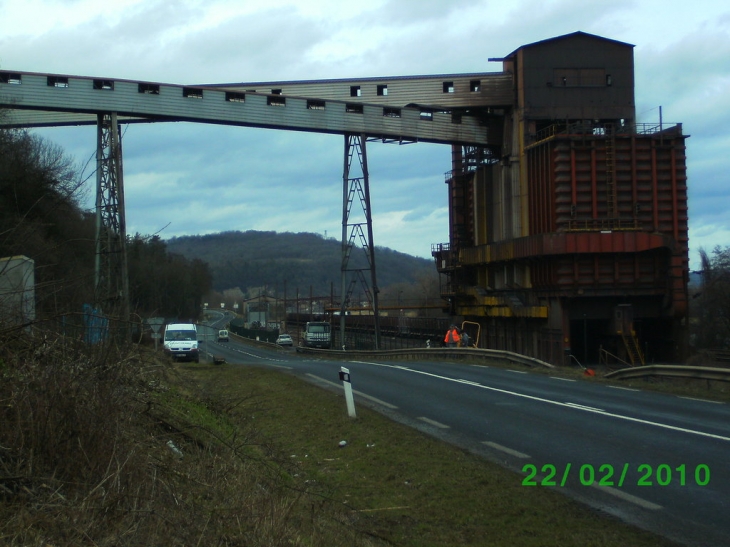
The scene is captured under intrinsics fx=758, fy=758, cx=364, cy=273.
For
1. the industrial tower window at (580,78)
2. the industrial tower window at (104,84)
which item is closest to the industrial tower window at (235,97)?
the industrial tower window at (104,84)

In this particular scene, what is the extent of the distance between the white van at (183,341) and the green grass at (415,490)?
2621 cm

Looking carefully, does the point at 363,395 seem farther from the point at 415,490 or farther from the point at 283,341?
the point at 283,341

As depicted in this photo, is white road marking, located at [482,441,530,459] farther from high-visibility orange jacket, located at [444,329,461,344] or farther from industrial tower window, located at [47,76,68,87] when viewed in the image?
industrial tower window, located at [47,76,68,87]

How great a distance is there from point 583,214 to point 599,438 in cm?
2774

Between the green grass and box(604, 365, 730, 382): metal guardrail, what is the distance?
7183 mm

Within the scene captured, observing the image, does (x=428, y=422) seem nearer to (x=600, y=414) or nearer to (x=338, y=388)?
(x=600, y=414)

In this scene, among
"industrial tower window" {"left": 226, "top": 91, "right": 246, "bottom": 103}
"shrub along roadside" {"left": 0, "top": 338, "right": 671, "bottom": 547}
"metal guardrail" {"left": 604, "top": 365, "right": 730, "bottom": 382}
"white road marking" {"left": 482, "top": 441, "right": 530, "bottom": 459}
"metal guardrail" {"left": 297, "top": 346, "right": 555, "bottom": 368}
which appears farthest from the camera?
"industrial tower window" {"left": 226, "top": 91, "right": 246, "bottom": 103}

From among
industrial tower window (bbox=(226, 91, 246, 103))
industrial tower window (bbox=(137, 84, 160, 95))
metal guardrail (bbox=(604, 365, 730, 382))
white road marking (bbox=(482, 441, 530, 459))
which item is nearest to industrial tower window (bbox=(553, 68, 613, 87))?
industrial tower window (bbox=(226, 91, 246, 103))

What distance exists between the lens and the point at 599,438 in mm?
10438

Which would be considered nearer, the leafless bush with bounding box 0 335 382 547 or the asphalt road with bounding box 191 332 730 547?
the leafless bush with bounding box 0 335 382 547

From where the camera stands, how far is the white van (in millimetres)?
38581

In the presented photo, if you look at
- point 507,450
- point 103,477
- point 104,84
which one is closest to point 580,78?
point 104,84

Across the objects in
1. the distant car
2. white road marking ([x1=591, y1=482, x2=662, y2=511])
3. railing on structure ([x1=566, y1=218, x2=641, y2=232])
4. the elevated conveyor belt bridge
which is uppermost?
the elevated conveyor belt bridge

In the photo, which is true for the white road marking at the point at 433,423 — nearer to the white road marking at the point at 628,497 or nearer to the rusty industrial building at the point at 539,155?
the white road marking at the point at 628,497
